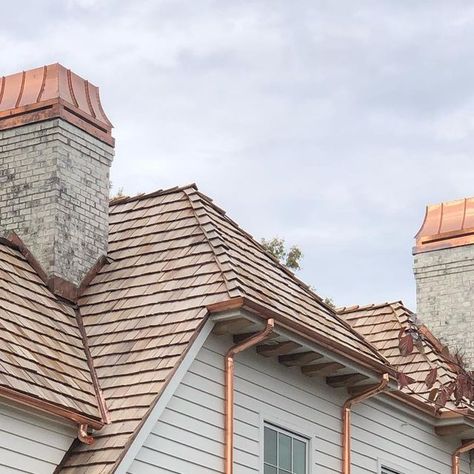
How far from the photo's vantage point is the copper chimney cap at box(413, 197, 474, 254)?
2583cm

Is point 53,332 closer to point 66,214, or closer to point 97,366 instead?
point 97,366

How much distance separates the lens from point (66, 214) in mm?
17953

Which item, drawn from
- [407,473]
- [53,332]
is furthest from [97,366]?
[407,473]

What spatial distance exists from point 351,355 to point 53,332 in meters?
3.81

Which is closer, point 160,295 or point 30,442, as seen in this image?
point 30,442

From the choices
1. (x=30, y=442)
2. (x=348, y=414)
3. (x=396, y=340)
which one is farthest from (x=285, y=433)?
(x=396, y=340)

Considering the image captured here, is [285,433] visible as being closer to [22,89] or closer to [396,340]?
[22,89]

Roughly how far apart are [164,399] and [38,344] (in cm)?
161

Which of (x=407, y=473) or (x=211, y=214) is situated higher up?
(x=211, y=214)

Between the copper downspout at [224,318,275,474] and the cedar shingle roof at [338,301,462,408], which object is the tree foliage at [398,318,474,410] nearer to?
the cedar shingle roof at [338,301,462,408]

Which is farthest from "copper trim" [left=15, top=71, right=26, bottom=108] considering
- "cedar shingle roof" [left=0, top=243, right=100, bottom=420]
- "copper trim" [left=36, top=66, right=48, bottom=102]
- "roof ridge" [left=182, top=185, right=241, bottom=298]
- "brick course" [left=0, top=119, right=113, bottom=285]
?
"roof ridge" [left=182, top=185, right=241, bottom=298]

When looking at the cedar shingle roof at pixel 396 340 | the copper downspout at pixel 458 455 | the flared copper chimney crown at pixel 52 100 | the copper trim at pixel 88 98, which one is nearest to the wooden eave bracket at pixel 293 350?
the copper downspout at pixel 458 455

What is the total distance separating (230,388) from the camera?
16.2 metres

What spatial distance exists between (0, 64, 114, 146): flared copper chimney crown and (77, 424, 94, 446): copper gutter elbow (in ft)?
17.0
